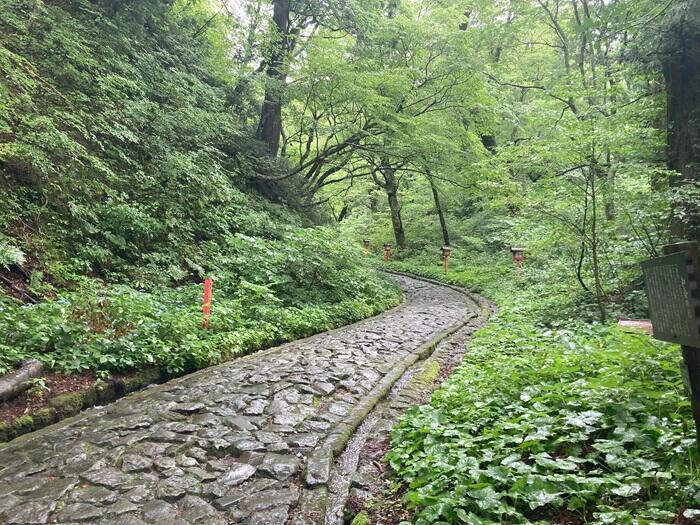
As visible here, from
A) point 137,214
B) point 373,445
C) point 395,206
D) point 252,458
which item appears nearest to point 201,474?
point 252,458

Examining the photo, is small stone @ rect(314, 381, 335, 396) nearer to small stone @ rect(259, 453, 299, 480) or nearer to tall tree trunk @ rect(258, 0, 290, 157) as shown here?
small stone @ rect(259, 453, 299, 480)

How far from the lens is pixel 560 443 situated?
3283 mm

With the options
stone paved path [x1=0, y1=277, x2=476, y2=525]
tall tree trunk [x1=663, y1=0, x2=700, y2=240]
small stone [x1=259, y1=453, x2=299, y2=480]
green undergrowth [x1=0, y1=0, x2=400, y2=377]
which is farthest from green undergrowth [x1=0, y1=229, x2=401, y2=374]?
tall tree trunk [x1=663, y1=0, x2=700, y2=240]

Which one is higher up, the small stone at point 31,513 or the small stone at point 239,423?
the small stone at point 31,513

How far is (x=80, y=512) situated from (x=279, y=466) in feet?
4.83

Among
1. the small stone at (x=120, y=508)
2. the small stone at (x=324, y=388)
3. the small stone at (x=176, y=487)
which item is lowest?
the small stone at (x=324, y=388)

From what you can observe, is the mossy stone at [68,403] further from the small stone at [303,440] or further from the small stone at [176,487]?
the small stone at [303,440]

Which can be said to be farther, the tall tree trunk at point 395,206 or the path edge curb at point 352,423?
the tall tree trunk at point 395,206

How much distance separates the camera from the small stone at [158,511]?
299cm

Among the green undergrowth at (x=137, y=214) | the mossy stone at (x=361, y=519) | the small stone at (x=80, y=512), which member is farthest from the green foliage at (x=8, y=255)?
the mossy stone at (x=361, y=519)

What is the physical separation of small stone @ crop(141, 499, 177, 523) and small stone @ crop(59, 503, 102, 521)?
31 cm

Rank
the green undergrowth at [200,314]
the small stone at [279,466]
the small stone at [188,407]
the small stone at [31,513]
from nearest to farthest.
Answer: the small stone at [31,513], the small stone at [279,466], the small stone at [188,407], the green undergrowth at [200,314]

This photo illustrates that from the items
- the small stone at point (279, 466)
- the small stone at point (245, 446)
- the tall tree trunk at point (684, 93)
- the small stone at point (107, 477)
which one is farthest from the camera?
the tall tree trunk at point (684, 93)

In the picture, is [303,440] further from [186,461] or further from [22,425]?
[22,425]
